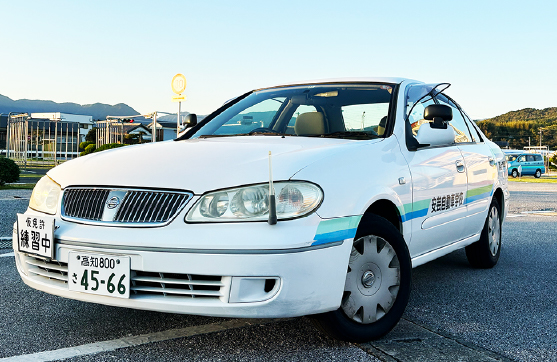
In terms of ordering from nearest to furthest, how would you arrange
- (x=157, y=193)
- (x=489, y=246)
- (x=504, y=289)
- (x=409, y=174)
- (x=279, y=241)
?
1. (x=279, y=241)
2. (x=157, y=193)
3. (x=409, y=174)
4. (x=504, y=289)
5. (x=489, y=246)

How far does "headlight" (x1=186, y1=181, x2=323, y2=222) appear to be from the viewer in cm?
245

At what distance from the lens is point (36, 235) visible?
2.77m

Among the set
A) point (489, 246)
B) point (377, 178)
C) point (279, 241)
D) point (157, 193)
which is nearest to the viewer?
point (279, 241)

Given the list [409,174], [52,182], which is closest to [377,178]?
[409,174]

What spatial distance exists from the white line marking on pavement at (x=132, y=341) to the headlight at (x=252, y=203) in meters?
0.79

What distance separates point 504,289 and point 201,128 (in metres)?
2.62

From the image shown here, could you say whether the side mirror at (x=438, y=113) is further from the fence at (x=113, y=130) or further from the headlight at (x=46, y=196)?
the fence at (x=113, y=130)

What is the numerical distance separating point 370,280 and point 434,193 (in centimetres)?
107

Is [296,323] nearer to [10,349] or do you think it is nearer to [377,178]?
[377,178]

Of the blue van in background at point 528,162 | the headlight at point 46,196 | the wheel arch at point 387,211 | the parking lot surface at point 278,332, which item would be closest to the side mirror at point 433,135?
the wheel arch at point 387,211

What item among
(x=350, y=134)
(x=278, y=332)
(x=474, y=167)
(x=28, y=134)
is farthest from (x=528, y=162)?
(x=278, y=332)

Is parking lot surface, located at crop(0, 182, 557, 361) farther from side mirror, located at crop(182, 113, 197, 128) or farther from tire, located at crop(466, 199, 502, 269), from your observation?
side mirror, located at crop(182, 113, 197, 128)

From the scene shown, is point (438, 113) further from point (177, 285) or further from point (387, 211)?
point (177, 285)

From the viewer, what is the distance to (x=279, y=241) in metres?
2.36
